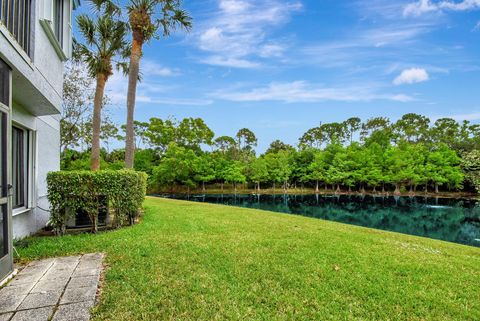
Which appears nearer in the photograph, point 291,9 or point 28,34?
point 28,34

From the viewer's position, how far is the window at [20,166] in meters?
5.35

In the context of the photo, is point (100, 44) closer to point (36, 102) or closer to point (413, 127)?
point (36, 102)

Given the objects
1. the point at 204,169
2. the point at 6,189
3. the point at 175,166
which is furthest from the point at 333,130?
the point at 6,189

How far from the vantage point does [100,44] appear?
37.8ft

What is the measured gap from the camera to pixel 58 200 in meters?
5.71

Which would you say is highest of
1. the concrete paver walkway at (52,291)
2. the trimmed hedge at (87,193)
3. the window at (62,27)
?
the window at (62,27)

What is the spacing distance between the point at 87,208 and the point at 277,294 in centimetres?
464

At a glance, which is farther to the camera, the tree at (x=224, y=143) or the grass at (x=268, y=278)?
the tree at (x=224, y=143)

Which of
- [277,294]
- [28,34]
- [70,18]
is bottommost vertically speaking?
[277,294]

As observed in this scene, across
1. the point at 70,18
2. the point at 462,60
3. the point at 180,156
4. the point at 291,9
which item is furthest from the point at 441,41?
the point at 180,156

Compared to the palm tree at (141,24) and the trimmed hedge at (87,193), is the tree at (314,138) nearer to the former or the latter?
the palm tree at (141,24)

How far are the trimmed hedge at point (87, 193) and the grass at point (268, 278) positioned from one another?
0.54 metres

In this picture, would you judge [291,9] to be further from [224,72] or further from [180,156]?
[180,156]

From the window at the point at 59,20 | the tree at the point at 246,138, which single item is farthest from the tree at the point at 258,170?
the window at the point at 59,20
